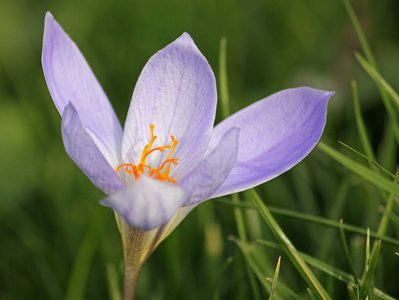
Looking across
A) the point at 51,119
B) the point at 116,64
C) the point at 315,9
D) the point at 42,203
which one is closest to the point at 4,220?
the point at 42,203

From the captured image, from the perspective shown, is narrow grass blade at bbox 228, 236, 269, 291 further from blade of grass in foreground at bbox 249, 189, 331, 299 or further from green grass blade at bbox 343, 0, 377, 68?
green grass blade at bbox 343, 0, 377, 68

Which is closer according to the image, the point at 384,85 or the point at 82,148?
the point at 82,148

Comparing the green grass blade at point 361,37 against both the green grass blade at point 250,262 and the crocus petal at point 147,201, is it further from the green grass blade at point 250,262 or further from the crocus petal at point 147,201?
the crocus petal at point 147,201

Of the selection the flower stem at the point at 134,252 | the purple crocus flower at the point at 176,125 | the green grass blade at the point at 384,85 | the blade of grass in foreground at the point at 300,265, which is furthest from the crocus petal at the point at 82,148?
the green grass blade at the point at 384,85

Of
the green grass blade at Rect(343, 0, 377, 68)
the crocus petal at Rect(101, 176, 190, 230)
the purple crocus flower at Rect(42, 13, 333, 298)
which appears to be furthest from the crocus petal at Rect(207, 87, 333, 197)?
the green grass blade at Rect(343, 0, 377, 68)

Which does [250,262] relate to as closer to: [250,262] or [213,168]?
[250,262]

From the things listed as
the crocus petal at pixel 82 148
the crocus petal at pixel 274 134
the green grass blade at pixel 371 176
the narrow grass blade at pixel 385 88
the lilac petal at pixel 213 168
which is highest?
the crocus petal at pixel 82 148

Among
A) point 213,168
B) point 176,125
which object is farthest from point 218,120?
point 213,168
